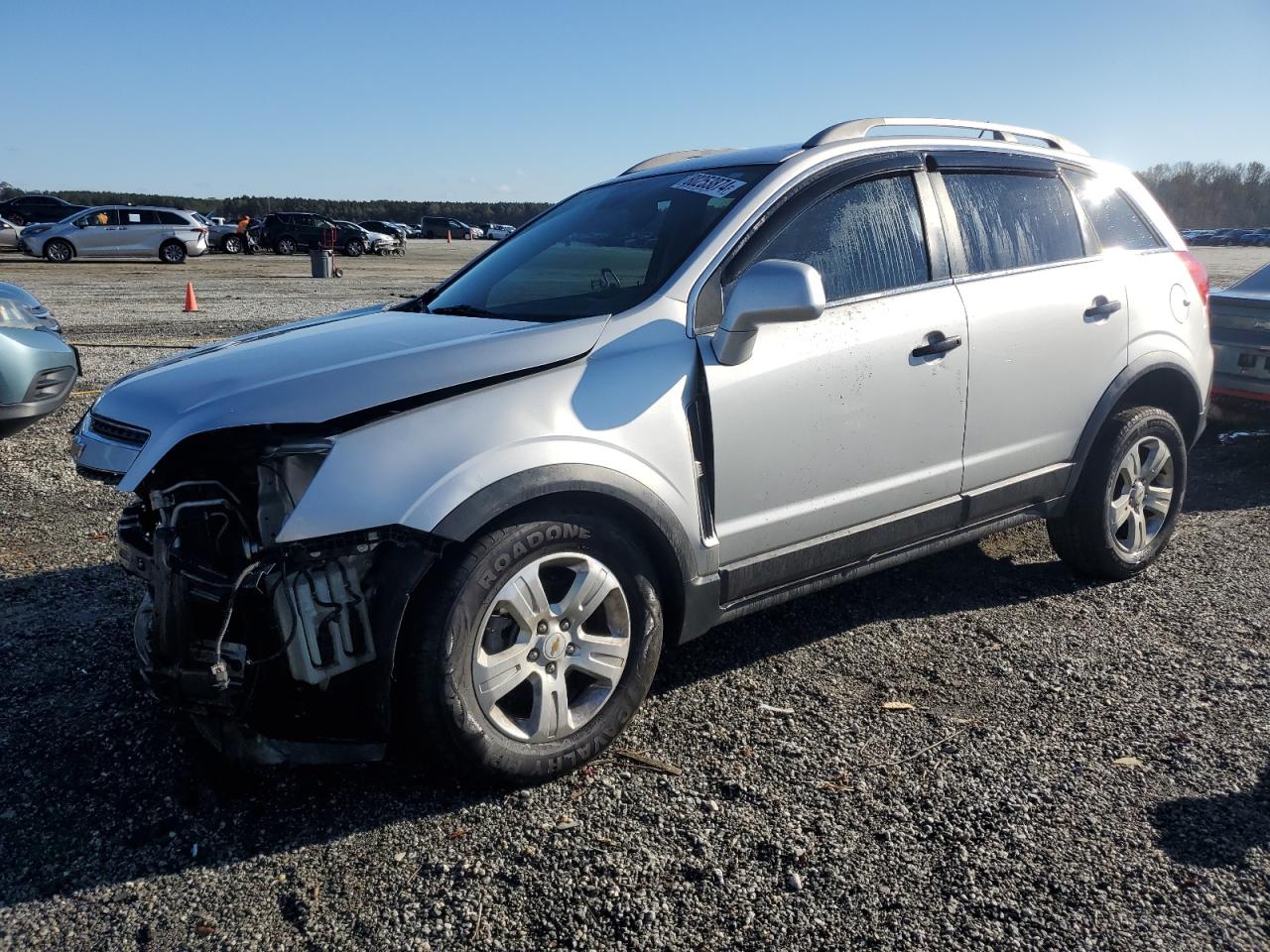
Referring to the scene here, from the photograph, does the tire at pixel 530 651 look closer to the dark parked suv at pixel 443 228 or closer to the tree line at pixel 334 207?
the dark parked suv at pixel 443 228

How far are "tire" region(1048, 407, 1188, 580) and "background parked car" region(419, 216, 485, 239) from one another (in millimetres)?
62108

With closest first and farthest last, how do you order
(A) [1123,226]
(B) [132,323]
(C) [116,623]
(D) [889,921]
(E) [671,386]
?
(D) [889,921]
(E) [671,386]
(C) [116,623]
(A) [1123,226]
(B) [132,323]

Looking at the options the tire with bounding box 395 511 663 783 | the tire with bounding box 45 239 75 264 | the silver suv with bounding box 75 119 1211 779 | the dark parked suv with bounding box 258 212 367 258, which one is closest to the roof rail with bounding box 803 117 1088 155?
the silver suv with bounding box 75 119 1211 779

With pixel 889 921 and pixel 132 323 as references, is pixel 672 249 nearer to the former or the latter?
pixel 889 921

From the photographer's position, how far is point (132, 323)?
13.5m

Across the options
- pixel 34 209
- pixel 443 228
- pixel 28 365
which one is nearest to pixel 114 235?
pixel 34 209

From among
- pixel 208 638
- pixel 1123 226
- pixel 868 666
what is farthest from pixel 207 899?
pixel 1123 226

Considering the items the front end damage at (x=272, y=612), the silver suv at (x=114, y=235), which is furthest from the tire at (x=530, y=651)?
the silver suv at (x=114, y=235)

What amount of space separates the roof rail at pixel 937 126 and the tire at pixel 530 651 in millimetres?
1748

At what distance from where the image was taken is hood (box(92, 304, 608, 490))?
2.62 m

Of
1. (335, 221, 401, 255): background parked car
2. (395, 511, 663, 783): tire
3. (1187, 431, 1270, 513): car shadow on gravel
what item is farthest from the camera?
(335, 221, 401, 255): background parked car

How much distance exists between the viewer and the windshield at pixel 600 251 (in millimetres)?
3336

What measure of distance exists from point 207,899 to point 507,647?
97 cm

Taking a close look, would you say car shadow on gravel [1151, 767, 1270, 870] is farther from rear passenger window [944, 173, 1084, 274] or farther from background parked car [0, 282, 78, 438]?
background parked car [0, 282, 78, 438]
